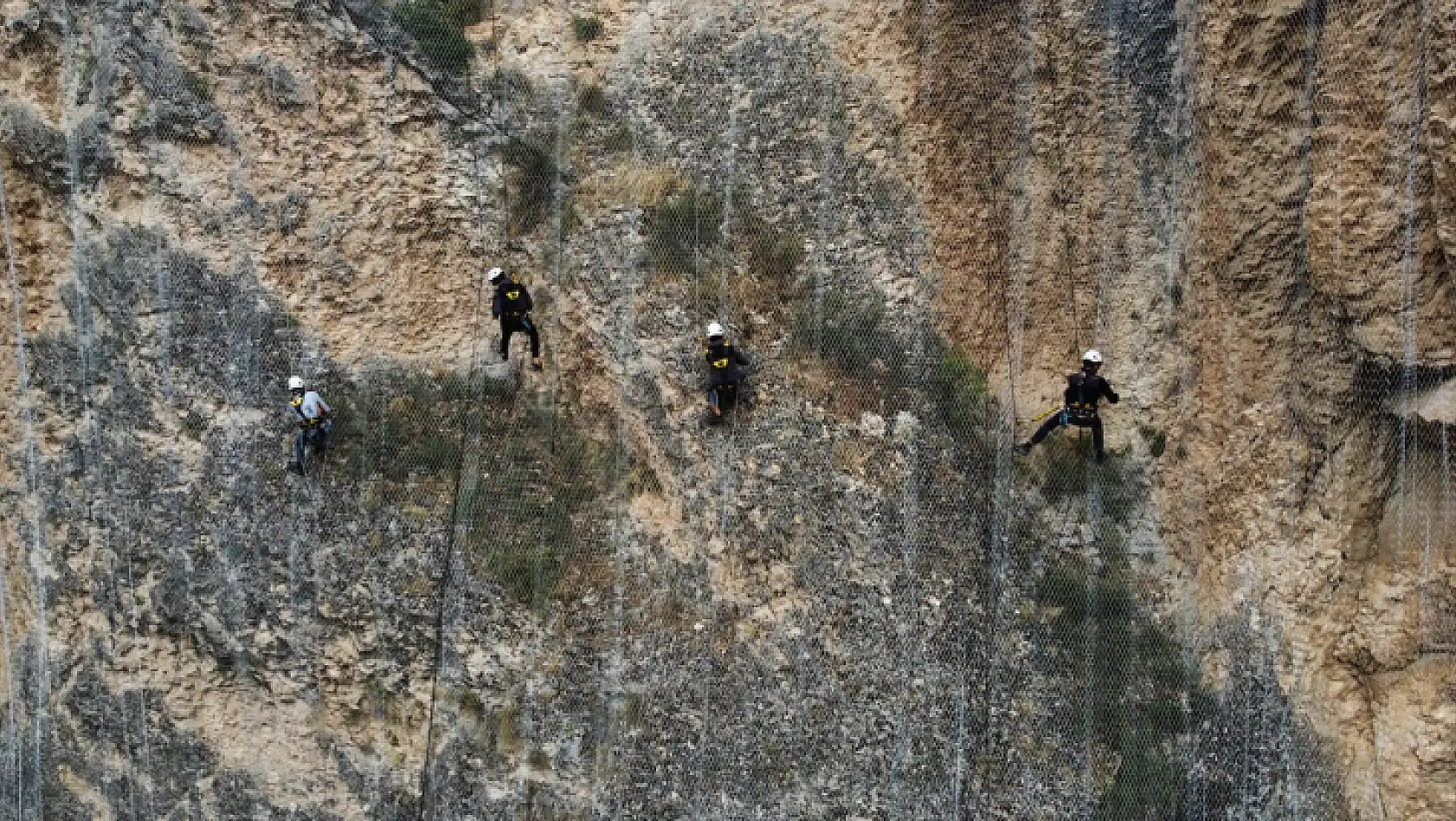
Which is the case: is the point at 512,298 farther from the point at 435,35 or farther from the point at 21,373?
the point at 21,373

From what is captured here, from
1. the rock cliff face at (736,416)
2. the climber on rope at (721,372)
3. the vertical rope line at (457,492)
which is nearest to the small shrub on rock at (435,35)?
the rock cliff face at (736,416)

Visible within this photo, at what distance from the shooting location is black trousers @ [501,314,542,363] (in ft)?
36.8

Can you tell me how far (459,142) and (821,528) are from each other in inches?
226

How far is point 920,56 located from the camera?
1079 cm

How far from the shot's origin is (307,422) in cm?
1145

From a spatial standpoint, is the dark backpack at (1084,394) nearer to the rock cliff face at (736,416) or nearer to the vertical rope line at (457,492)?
the rock cliff face at (736,416)

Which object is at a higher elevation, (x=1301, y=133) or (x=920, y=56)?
(x=920, y=56)

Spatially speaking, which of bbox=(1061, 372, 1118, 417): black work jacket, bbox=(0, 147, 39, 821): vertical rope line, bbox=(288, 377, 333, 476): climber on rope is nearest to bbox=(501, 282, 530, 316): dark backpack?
bbox=(288, 377, 333, 476): climber on rope

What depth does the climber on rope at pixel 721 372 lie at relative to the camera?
10469mm

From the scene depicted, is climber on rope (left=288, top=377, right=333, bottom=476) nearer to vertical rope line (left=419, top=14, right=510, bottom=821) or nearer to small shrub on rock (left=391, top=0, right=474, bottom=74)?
vertical rope line (left=419, top=14, right=510, bottom=821)

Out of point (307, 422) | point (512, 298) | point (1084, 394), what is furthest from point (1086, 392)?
point (307, 422)

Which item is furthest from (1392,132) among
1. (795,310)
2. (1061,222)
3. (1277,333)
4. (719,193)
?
(719,193)

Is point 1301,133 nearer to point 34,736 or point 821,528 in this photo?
point 821,528

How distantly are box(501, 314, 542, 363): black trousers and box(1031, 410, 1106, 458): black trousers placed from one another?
511 cm
